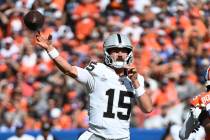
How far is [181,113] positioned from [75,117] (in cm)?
186

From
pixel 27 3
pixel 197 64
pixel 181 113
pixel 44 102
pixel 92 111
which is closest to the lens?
pixel 92 111

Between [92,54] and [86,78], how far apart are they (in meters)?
7.11

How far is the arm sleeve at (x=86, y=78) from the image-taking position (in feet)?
22.3

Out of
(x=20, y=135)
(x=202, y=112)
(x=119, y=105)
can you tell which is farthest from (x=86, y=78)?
(x=20, y=135)

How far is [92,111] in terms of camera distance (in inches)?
271

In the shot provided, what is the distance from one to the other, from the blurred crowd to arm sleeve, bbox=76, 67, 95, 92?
4.84 meters

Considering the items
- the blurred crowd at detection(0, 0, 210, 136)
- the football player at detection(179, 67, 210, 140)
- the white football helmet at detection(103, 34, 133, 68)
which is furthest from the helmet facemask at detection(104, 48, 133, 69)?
the blurred crowd at detection(0, 0, 210, 136)

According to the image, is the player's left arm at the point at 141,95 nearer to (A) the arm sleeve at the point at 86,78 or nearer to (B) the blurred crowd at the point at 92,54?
(A) the arm sleeve at the point at 86,78

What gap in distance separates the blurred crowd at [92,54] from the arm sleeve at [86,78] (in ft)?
15.9

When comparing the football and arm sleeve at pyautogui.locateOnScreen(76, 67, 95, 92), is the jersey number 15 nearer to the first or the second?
arm sleeve at pyautogui.locateOnScreen(76, 67, 95, 92)

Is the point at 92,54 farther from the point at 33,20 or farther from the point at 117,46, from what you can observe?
the point at 33,20

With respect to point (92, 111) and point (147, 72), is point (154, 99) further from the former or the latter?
point (92, 111)

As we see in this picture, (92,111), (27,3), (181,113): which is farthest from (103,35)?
(92,111)

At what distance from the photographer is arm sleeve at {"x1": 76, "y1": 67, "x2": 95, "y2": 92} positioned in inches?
267
